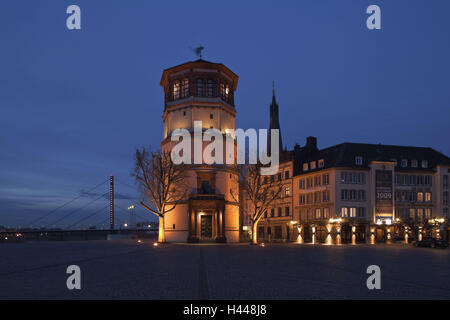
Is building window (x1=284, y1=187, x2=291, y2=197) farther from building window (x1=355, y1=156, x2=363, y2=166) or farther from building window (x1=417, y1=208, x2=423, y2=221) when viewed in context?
building window (x1=417, y1=208, x2=423, y2=221)

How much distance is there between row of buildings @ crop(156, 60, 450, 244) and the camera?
2255 inches

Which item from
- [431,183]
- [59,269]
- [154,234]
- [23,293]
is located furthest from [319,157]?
[23,293]

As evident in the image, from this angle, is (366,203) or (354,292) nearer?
(354,292)

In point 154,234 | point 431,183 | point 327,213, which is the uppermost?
point 431,183

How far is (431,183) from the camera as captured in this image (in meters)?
72.9

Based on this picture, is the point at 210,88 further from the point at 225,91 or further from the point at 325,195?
the point at 325,195

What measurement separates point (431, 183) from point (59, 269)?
222ft

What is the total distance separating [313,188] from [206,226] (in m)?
23.1

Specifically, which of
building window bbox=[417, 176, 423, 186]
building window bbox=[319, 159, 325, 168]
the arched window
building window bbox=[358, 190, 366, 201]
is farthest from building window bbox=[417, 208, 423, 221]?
the arched window

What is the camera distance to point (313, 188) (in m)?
72.4

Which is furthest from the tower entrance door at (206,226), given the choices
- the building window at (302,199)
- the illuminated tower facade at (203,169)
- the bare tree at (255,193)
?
the building window at (302,199)
